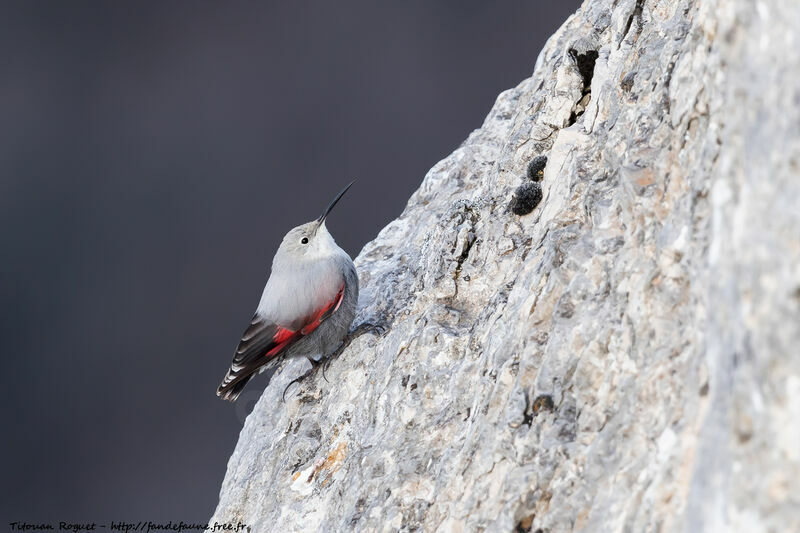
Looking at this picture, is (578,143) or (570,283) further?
(578,143)

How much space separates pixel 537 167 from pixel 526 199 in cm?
39

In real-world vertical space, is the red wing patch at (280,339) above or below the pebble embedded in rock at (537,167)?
below

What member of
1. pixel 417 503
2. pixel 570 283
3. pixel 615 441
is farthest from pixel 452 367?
pixel 615 441

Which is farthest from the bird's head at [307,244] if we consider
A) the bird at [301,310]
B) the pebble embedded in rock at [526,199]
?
the pebble embedded in rock at [526,199]

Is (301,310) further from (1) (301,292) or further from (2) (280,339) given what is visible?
(2) (280,339)

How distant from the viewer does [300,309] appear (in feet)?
22.0

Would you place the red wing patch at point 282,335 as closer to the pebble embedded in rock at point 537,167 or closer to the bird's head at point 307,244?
the bird's head at point 307,244

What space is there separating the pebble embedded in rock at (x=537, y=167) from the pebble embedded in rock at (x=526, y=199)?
0.48 feet

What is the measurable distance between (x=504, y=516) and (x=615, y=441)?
0.70 meters

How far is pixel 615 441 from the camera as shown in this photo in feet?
10.9

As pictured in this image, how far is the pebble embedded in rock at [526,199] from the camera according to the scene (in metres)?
5.88

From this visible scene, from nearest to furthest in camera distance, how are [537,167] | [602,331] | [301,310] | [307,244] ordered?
[602,331], [537,167], [301,310], [307,244]

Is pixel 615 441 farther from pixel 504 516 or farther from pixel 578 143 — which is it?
pixel 578 143

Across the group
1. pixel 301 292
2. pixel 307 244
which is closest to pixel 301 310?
pixel 301 292
